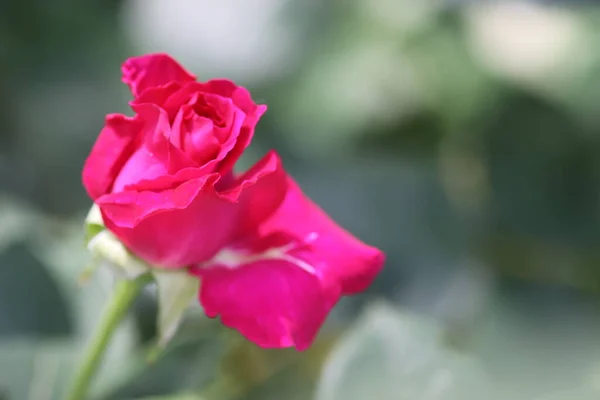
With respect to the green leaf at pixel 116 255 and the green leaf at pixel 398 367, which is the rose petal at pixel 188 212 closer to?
the green leaf at pixel 116 255

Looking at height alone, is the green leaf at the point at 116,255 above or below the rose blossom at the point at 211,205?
below

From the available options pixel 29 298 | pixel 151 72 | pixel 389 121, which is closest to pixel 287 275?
pixel 151 72

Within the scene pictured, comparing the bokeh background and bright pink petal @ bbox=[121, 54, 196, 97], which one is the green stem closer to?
bright pink petal @ bbox=[121, 54, 196, 97]

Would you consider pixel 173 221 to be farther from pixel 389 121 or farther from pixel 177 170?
pixel 389 121

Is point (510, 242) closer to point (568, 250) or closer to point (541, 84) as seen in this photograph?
point (568, 250)

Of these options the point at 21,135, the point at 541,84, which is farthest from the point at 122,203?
the point at 541,84

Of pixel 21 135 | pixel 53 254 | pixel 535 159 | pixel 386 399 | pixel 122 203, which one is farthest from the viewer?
pixel 535 159

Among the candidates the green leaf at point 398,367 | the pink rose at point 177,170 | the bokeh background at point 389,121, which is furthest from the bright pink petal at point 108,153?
the bokeh background at point 389,121
